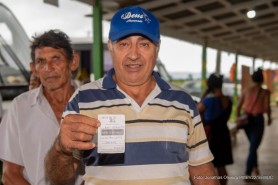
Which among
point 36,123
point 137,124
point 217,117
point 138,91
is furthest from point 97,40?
point 137,124

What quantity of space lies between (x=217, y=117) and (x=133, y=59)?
3493 mm

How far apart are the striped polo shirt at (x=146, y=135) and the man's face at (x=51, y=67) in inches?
23.8

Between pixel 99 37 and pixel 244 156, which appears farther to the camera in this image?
pixel 244 156

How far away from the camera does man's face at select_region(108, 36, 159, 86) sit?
1740 millimetres

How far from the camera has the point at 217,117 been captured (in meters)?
5.00

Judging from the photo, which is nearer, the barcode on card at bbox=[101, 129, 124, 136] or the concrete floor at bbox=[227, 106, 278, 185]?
the barcode on card at bbox=[101, 129, 124, 136]

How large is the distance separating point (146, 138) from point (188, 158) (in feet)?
1.01

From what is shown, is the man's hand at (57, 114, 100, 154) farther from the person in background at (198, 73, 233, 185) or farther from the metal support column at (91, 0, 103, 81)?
the person in background at (198, 73, 233, 185)

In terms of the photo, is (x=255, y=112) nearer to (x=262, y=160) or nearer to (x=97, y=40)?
(x=262, y=160)

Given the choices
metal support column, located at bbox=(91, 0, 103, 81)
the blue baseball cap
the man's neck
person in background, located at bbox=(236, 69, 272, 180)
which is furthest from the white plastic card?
person in background, located at bbox=(236, 69, 272, 180)

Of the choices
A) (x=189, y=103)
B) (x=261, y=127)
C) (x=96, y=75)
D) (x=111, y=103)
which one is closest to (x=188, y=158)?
(x=189, y=103)

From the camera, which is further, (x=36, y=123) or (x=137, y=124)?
(x=36, y=123)

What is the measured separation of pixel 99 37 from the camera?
4.77 metres

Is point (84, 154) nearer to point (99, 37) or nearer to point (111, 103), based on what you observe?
point (111, 103)
